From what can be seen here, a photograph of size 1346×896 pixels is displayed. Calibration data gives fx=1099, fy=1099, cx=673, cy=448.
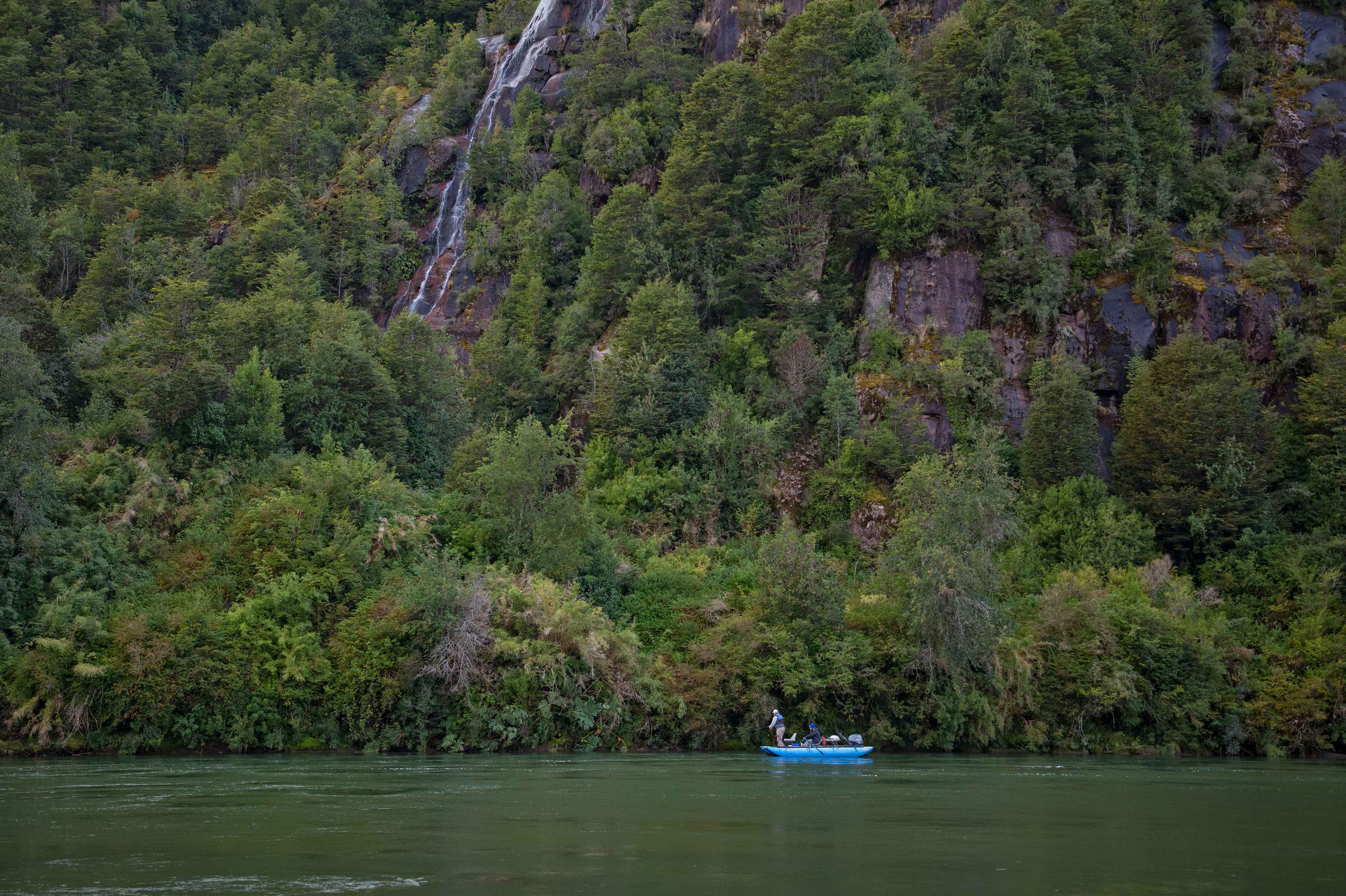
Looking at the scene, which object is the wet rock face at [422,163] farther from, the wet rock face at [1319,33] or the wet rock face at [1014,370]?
the wet rock face at [1319,33]

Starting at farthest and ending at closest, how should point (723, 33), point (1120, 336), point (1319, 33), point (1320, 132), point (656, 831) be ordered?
point (723, 33) < point (1319, 33) < point (1320, 132) < point (1120, 336) < point (656, 831)

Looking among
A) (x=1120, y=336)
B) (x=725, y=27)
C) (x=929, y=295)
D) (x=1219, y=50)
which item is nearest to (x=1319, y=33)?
(x=1219, y=50)

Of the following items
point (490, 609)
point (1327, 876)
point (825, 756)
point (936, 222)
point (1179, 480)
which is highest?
point (936, 222)

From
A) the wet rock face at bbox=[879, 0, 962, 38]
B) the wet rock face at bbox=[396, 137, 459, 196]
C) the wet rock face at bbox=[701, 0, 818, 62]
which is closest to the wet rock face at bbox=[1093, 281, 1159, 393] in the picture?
the wet rock face at bbox=[879, 0, 962, 38]

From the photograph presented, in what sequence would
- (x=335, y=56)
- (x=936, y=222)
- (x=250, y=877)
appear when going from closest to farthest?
(x=250, y=877), (x=936, y=222), (x=335, y=56)

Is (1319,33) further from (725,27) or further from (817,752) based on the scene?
(817,752)

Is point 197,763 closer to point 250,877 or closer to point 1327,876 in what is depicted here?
point 250,877

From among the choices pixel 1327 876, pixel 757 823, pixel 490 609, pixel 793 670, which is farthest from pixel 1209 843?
pixel 490 609

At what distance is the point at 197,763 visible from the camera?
3956cm

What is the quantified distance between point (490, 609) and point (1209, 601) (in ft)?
114

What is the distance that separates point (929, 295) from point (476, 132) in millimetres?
50594

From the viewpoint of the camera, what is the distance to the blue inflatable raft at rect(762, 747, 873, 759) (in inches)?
1684

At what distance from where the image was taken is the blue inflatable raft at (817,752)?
42.8 metres

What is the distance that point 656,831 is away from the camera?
2242 centimetres
